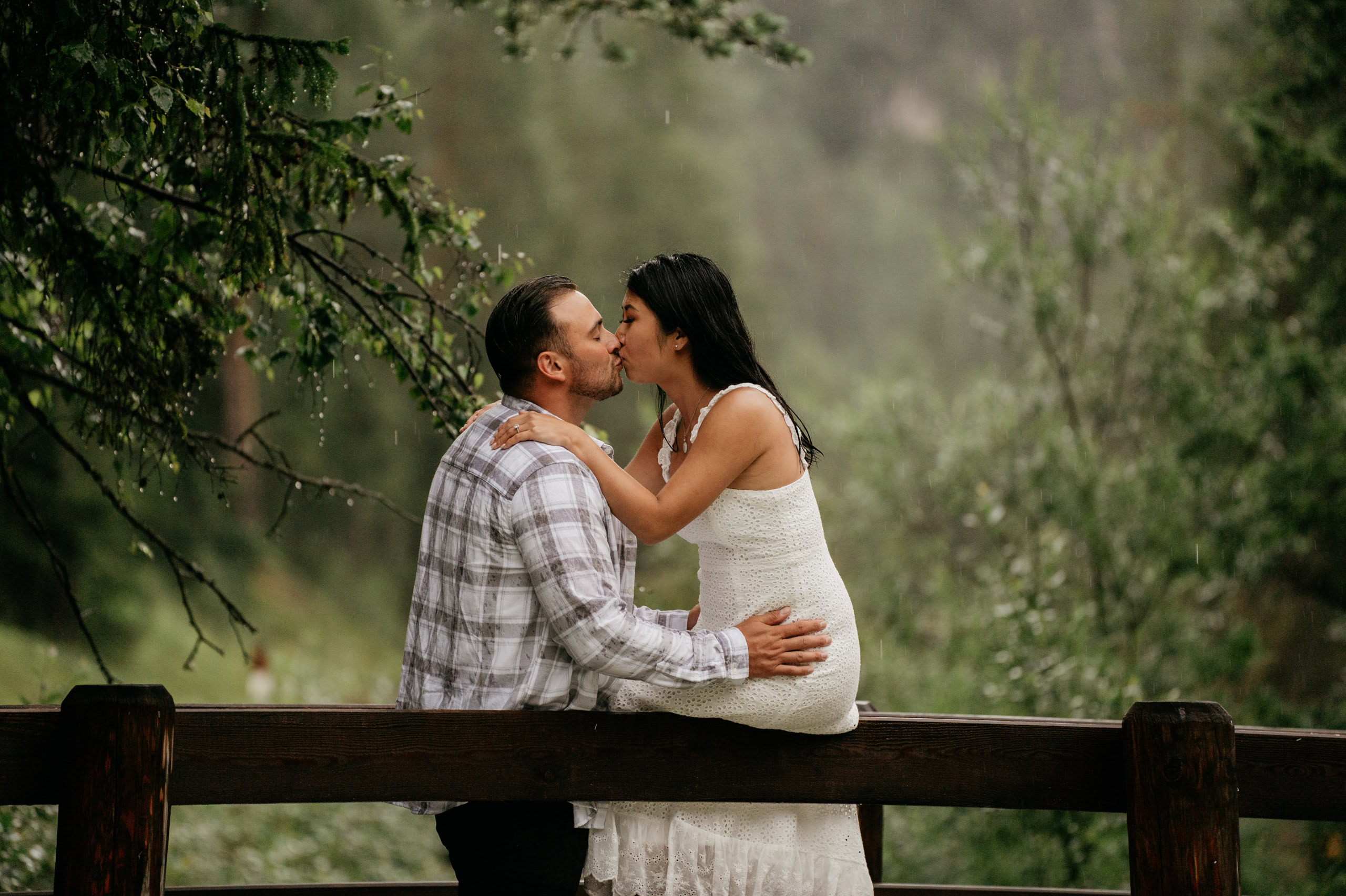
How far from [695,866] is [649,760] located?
32 cm

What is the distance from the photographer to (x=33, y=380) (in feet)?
17.4

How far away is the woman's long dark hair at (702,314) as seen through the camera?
2980 mm

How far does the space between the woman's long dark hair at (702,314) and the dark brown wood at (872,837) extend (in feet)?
4.46

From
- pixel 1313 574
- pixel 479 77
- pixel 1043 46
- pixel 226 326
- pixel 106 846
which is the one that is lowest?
pixel 106 846

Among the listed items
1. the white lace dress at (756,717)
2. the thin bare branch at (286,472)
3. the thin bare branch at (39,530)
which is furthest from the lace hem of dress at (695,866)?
the thin bare branch at (39,530)

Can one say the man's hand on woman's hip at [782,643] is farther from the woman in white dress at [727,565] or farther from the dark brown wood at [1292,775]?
the dark brown wood at [1292,775]

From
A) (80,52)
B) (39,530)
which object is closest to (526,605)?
(80,52)

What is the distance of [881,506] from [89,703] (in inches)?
452

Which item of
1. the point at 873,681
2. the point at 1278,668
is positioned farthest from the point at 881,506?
the point at 1278,668

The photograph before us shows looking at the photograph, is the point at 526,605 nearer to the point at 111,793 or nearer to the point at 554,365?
the point at 554,365

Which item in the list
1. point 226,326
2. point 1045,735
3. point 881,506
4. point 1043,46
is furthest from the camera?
point 1043,46

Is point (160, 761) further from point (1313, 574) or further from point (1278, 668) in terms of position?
point (1278, 668)

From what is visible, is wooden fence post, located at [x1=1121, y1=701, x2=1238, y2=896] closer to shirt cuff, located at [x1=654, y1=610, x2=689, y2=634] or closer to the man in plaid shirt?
the man in plaid shirt

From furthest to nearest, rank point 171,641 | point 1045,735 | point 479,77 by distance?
point 479,77 < point 171,641 < point 1045,735
